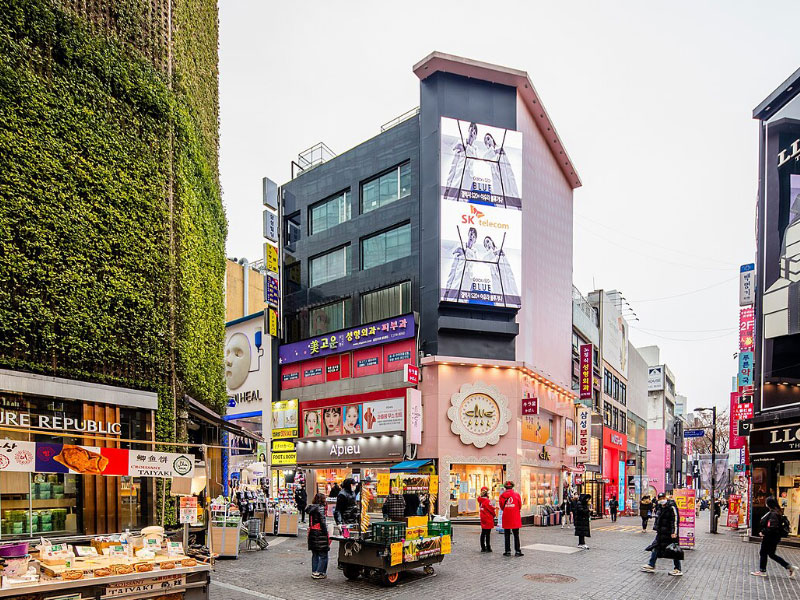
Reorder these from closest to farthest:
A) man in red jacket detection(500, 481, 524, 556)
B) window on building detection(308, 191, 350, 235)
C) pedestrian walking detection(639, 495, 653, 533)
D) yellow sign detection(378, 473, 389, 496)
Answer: yellow sign detection(378, 473, 389, 496), man in red jacket detection(500, 481, 524, 556), pedestrian walking detection(639, 495, 653, 533), window on building detection(308, 191, 350, 235)

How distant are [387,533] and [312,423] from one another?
24350mm

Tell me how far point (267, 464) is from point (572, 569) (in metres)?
25.4

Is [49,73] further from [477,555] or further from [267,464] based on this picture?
[267,464]

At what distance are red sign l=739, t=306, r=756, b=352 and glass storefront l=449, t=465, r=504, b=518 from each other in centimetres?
1244

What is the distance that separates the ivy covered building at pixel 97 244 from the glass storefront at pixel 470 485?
13.5m

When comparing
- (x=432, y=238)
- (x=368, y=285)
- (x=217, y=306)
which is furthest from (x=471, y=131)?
(x=217, y=306)

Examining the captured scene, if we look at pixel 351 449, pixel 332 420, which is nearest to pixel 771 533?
pixel 351 449

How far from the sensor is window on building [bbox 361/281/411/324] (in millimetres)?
31812

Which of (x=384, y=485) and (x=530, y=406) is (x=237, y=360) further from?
(x=384, y=485)

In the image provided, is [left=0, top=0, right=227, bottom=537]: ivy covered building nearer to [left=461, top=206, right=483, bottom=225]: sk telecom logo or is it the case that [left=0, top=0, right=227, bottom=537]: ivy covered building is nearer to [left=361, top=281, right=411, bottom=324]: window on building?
[left=361, top=281, right=411, bottom=324]: window on building

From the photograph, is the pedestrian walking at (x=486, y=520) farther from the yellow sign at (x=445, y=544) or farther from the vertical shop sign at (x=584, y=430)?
the vertical shop sign at (x=584, y=430)

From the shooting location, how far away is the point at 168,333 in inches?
716

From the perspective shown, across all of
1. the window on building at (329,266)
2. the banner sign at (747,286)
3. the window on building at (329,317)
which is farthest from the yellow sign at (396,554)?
the window on building at (329,266)

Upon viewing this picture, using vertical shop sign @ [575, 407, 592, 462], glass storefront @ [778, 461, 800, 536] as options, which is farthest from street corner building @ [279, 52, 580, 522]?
glass storefront @ [778, 461, 800, 536]
